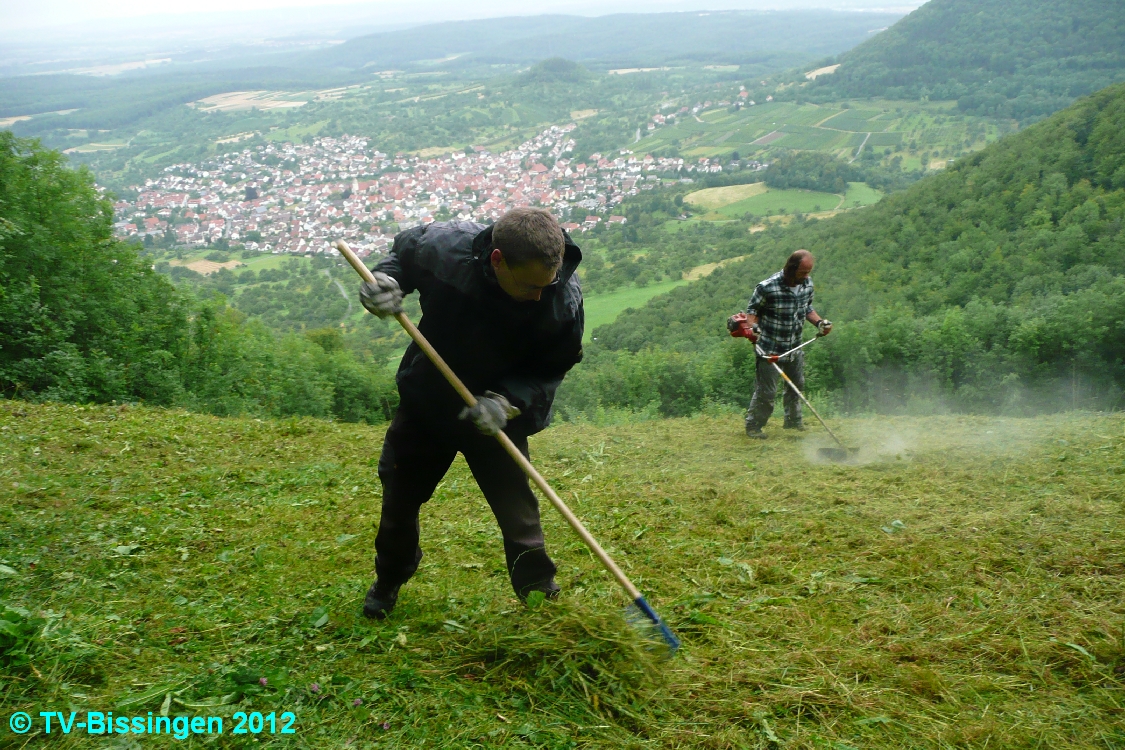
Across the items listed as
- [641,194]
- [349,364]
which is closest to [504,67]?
[641,194]

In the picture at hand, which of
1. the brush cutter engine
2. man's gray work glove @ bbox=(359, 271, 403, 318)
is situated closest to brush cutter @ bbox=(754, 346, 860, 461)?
the brush cutter engine

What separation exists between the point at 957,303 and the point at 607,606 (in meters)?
22.2

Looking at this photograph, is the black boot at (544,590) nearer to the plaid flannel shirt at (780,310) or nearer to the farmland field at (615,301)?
the plaid flannel shirt at (780,310)

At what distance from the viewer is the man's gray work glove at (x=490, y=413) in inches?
116

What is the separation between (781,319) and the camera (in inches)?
314

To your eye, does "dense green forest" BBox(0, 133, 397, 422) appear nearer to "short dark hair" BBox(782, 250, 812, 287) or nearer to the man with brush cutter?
the man with brush cutter

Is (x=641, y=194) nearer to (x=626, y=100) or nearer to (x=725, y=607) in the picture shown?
(x=626, y=100)

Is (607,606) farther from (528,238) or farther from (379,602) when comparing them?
(528,238)

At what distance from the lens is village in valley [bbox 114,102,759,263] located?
30.9 metres

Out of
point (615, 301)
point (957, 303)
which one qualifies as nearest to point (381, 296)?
point (957, 303)

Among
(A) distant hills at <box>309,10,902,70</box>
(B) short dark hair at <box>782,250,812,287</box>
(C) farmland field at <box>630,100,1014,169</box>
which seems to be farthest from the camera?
(A) distant hills at <box>309,10,902,70</box>

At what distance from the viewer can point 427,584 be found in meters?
4.33

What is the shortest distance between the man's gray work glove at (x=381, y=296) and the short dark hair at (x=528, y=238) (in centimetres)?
55

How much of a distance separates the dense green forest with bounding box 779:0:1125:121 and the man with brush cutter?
50896 millimetres
